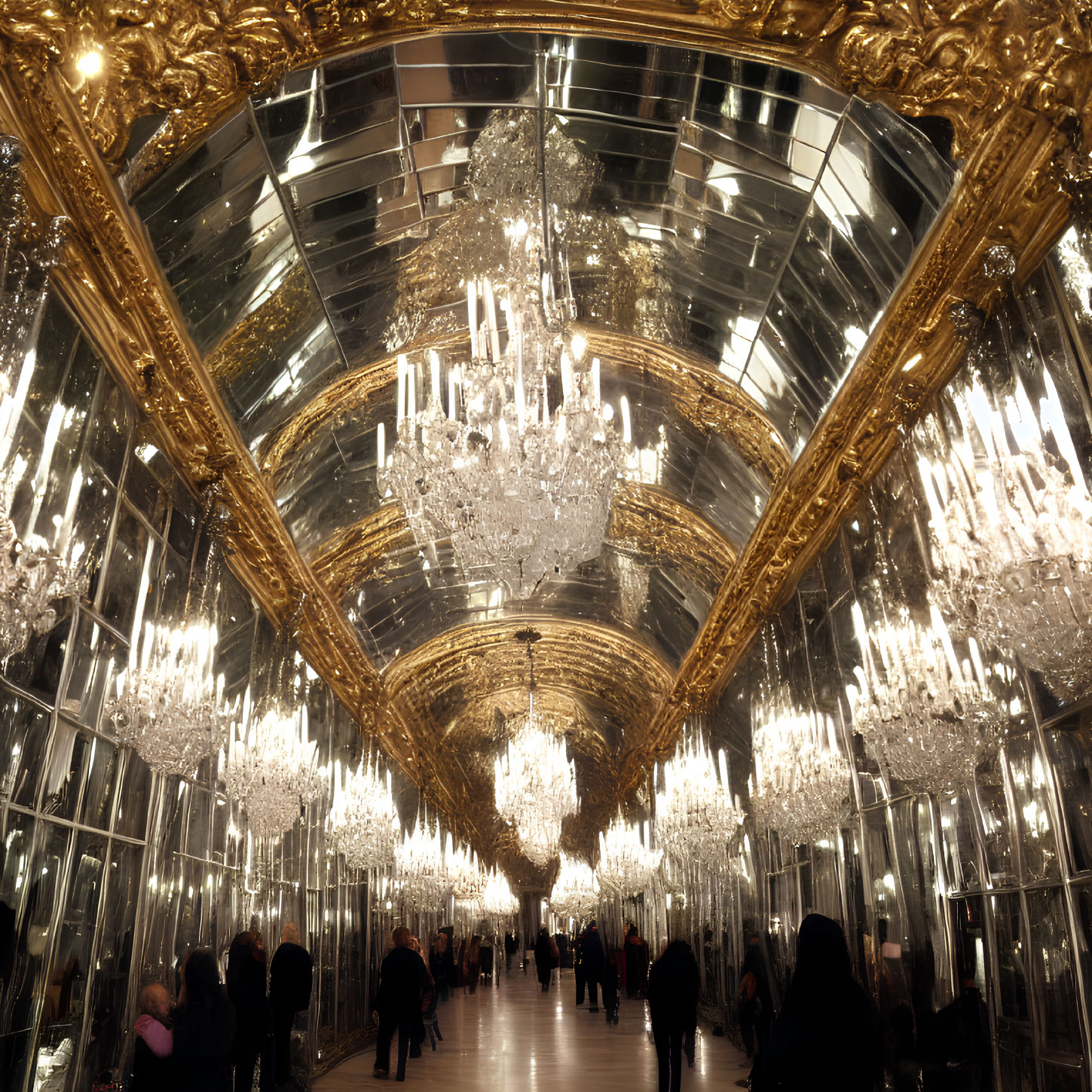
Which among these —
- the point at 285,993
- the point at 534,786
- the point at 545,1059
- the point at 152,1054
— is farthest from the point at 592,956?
the point at 152,1054

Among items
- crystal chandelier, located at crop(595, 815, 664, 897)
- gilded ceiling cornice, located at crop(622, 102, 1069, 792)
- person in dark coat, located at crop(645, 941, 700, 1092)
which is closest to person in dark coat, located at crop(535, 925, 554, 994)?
crystal chandelier, located at crop(595, 815, 664, 897)

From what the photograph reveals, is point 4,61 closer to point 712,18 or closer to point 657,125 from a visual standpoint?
point 712,18

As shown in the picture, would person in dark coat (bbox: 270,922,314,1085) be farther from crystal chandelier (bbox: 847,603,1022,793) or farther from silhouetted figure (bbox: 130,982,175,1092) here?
crystal chandelier (bbox: 847,603,1022,793)

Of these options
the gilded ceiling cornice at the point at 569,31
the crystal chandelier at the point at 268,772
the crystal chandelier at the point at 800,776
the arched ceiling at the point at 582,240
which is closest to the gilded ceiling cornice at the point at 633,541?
the arched ceiling at the point at 582,240

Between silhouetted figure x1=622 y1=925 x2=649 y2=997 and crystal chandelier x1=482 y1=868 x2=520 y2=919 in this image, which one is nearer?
silhouetted figure x1=622 y1=925 x2=649 y2=997

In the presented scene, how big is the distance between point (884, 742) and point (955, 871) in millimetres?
1634

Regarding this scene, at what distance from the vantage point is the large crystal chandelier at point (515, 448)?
556 centimetres

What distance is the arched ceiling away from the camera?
625 cm

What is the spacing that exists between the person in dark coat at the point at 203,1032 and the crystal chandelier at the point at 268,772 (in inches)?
166

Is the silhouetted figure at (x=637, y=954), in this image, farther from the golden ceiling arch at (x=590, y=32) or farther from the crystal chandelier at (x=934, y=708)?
the golden ceiling arch at (x=590, y=32)

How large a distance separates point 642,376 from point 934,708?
514 cm

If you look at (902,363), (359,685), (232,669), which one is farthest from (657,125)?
(359,685)

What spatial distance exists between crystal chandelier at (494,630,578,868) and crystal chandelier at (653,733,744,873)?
18.4ft

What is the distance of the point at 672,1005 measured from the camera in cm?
795
